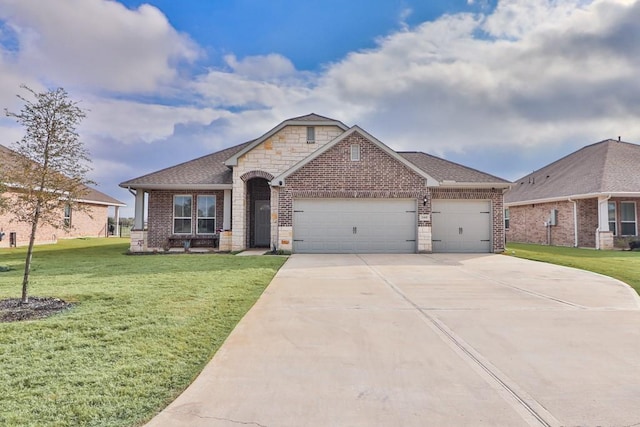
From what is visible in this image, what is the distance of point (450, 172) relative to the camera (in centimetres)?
1722

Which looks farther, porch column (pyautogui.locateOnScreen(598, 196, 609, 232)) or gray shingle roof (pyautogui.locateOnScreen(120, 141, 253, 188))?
porch column (pyautogui.locateOnScreen(598, 196, 609, 232))

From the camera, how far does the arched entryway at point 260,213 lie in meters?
18.2

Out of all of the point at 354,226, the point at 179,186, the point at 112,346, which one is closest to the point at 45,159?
the point at 112,346

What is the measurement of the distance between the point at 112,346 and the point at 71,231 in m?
24.8

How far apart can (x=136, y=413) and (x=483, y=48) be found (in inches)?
655

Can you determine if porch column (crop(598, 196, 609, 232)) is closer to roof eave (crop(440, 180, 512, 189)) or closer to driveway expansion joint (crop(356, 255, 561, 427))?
roof eave (crop(440, 180, 512, 189))

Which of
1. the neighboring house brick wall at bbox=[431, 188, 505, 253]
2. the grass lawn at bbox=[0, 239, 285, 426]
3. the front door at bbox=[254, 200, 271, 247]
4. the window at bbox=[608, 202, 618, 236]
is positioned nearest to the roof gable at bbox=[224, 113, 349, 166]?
the front door at bbox=[254, 200, 271, 247]

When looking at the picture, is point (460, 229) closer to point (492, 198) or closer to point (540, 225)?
point (492, 198)

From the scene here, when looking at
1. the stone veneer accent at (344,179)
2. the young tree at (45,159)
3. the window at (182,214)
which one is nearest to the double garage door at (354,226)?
the stone veneer accent at (344,179)

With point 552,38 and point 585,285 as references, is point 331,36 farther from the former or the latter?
point 585,285

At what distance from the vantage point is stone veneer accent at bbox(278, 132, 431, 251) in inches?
604

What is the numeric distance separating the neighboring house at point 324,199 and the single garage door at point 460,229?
43 millimetres

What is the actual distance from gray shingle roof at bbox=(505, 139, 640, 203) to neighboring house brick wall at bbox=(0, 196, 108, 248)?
A: 23481 millimetres

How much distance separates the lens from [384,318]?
5.52 m
